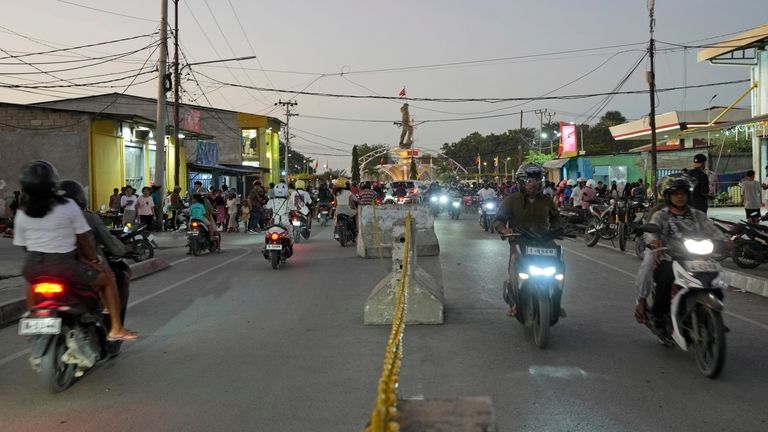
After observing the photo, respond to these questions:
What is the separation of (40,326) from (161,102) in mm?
18796

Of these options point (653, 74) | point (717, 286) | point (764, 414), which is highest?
point (653, 74)

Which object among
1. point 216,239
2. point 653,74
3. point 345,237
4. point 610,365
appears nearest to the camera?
point 610,365

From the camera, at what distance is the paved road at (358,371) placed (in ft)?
14.9

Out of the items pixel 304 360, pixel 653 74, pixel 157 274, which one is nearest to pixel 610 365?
pixel 304 360

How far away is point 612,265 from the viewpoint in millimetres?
13195

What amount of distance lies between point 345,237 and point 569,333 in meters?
11.2

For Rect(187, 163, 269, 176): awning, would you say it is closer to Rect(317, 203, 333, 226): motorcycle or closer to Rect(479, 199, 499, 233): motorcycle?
Rect(317, 203, 333, 226): motorcycle

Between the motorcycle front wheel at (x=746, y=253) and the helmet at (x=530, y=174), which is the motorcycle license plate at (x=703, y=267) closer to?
the helmet at (x=530, y=174)

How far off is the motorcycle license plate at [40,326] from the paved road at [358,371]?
0.53 m

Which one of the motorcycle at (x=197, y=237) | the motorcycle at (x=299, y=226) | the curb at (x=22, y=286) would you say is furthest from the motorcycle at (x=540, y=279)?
the motorcycle at (x=299, y=226)

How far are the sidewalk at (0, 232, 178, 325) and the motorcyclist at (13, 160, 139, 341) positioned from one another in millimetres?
3935

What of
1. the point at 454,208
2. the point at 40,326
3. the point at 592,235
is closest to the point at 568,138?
the point at 454,208

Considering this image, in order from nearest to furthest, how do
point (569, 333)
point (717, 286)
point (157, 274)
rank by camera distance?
point (717, 286) → point (569, 333) → point (157, 274)

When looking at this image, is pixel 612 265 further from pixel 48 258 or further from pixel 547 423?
pixel 48 258
